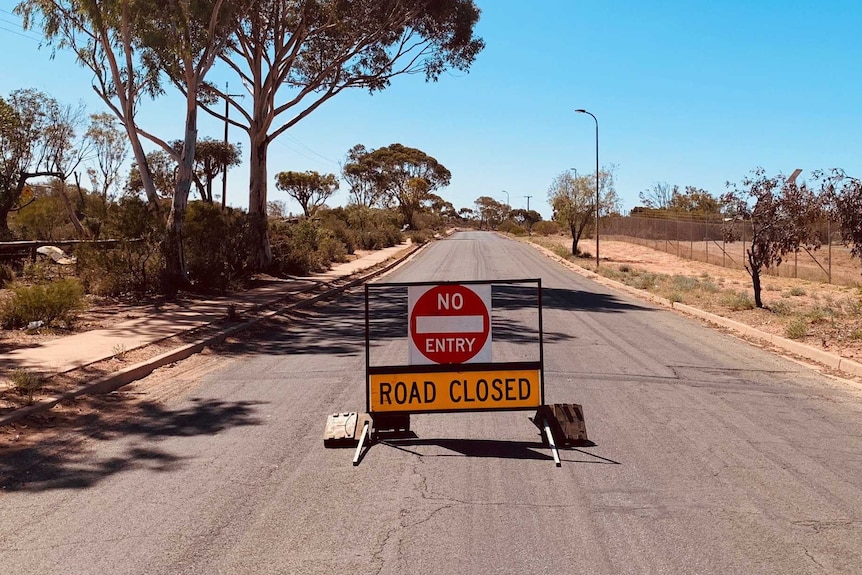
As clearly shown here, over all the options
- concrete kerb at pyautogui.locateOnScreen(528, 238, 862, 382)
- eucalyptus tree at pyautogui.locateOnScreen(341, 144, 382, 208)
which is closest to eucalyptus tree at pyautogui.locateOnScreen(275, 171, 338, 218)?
eucalyptus tree at pyautogui.locateOnScreen(341, 144, 382, 208)

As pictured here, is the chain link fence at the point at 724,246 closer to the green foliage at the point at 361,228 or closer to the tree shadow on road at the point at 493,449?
the tree shadow on road at the point at 493,449

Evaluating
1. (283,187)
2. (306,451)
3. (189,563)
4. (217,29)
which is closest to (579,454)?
(306,451)

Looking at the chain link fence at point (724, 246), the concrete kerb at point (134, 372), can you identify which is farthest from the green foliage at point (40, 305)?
the chain link fence at point (724, 246)

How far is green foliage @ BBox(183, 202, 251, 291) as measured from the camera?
20438 millimetres

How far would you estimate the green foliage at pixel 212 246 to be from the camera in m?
20.4

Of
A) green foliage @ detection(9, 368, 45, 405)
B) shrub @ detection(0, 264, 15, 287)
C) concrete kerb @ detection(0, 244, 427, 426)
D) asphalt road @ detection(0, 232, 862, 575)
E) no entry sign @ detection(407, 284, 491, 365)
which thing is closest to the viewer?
asphalt road @ detection(0, 232, 862, 575)

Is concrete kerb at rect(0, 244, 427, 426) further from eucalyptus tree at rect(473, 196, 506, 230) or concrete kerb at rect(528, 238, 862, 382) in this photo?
eucalyptus tree at rect(473, 196, 506, 230)

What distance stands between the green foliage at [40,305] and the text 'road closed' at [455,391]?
28.9 feet

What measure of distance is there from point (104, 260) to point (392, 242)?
44.1 metres

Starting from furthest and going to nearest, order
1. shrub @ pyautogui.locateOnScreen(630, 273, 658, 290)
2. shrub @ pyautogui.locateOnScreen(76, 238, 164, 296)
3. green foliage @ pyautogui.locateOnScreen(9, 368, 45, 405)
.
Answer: shrub @ pyautogui.locateOnScreen(630, 273, 658, 290), shrub @ pyautogui.locateOnScreen(76, 238, 164, 296), green foliage @ pyautogui.locateOnScreen(9, 368, 45, 405)

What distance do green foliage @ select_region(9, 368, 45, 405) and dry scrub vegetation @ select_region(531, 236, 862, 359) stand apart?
11106 mm

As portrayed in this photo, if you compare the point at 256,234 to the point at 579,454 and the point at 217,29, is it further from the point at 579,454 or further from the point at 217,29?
the point at 579,454

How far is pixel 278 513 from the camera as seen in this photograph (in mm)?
5145

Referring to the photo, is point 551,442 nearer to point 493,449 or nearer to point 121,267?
point 493,449
